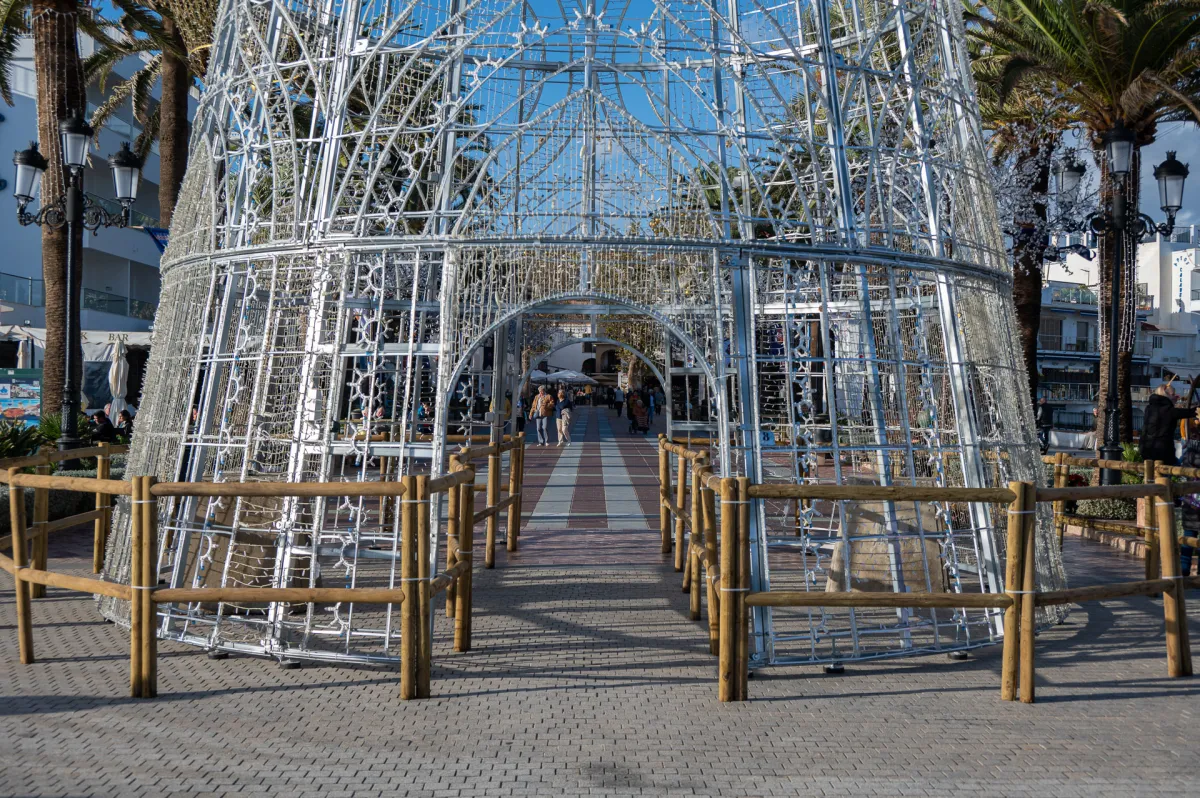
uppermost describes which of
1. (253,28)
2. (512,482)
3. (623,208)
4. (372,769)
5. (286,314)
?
(253,28)

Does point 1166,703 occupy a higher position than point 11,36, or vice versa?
point 11,36

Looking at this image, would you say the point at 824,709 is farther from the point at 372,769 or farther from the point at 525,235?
the point at 525,235

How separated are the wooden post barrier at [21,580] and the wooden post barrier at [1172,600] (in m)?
6.98

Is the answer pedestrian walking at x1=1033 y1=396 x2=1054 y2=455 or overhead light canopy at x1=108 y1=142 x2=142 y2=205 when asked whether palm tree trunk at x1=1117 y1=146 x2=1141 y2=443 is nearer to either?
pedestrian walking at x1=1033 y1=396 x2=1054 y2=455

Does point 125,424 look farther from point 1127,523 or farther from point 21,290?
point 21,290

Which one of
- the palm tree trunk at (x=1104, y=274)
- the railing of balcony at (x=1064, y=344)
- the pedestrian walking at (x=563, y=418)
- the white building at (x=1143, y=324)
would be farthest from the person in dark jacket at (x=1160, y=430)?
the railing of balcony at (x=1064, y=344)

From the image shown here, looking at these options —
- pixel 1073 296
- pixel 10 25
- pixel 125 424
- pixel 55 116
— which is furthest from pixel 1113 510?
pixel 1073 296

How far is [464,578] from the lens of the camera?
653 centimetres

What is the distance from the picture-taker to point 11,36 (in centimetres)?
1673

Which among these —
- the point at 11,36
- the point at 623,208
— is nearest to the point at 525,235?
the point at 623,208

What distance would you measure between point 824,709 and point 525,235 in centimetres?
346

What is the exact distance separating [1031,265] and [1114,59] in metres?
4.37

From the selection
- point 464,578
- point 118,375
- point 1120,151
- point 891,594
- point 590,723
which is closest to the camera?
point 590,723

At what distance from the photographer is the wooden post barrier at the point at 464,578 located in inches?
260
